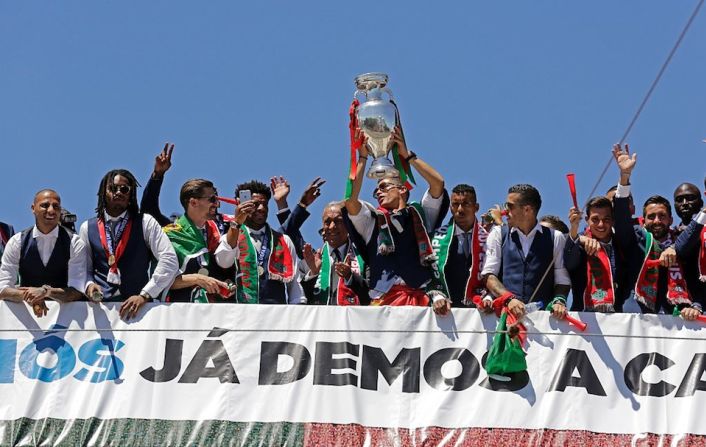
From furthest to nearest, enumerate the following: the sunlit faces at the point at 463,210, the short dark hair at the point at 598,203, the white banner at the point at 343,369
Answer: the sunlit faces at the point at 463,210 < the short dark hair at the point at 598,203 < the white banner at the point at 343,369

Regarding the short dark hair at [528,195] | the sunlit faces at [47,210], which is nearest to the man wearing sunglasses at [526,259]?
the short dark hair at [528,195]

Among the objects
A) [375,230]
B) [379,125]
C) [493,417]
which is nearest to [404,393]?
[493,417]

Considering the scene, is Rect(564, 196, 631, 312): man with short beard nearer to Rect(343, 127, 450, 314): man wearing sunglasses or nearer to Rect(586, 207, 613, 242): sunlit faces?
Rect(586, 207, 613, 242): sunlit faces

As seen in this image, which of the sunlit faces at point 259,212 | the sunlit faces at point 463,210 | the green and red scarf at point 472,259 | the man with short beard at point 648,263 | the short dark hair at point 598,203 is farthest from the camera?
the sunlit faces at point 259,212

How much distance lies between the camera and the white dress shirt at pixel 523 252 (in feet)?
30.0

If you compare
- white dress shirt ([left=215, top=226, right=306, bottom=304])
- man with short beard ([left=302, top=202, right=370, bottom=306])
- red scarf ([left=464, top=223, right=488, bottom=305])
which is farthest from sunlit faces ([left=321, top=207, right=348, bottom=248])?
red scarf ([left=464, top=223, right=488, bottom=305])

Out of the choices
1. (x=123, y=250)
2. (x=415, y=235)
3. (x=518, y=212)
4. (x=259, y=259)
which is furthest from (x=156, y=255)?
(x=518, y=212)

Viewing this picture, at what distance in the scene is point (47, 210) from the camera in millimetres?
9289

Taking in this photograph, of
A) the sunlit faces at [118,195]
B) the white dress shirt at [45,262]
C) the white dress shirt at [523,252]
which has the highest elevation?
the sunlit faces at [118,195]

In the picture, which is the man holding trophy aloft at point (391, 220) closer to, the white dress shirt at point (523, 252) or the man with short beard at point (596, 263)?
the white dress shirt at point (523, 252)

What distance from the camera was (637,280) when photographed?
9.47 m

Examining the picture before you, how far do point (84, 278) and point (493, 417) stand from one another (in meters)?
3.35

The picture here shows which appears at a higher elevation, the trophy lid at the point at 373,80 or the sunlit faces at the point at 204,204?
the trophy lid at the point at 373,80

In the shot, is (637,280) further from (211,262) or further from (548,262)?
(211,262)
